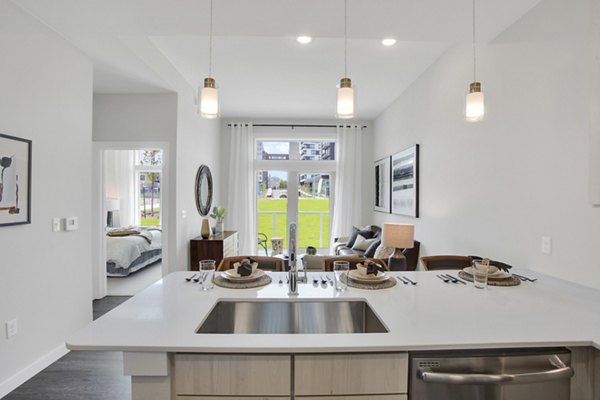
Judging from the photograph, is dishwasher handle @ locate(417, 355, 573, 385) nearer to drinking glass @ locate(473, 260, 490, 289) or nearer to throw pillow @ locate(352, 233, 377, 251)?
drinking glass @ locate(473, 260, 490, 289)

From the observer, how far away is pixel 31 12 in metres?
2.19

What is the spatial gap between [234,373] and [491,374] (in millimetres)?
922

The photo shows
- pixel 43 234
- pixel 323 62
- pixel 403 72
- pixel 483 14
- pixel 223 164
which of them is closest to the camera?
pixel 483 14

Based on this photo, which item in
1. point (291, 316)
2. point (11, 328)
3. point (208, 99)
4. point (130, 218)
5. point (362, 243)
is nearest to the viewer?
point (291, 316)

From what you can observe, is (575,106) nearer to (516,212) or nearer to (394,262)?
(516,212)

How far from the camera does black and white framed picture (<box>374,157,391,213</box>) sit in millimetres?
4980

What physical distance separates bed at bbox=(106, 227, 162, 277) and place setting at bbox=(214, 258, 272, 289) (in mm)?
3877

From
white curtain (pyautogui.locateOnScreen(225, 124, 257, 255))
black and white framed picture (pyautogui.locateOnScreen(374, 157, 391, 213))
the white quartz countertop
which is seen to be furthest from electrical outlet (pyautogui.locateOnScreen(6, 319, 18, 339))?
black and white framed picture (pyautogui.locateOnScreen(374, 157, 391, 213))

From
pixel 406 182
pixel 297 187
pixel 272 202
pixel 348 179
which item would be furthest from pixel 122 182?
pixel 406 182

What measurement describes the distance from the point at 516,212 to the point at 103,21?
3.37m

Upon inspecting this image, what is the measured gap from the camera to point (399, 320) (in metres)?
1.25

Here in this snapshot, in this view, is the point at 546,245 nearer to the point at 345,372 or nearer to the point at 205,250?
the point at 345,372

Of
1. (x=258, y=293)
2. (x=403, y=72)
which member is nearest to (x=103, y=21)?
(x=258, y=293)

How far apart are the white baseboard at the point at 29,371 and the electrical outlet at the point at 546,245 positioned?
3693 mm
